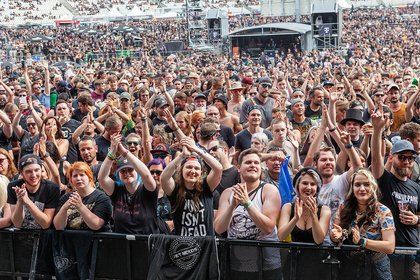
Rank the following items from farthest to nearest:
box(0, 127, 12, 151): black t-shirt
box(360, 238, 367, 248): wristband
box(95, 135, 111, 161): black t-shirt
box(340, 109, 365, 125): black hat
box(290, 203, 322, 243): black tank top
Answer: box(0, 127, 12, 151): black t-shirt → box(95, 135, 111, 161): black t-shirt → box(340, 109, 365, 125): black hat → box(290, 203, 322, 243): black tank top → box(360, 238, 367, 248): wristband

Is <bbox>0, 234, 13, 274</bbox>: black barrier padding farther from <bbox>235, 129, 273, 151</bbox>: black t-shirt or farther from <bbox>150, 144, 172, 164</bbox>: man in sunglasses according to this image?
<bbox>235, 129, 273, 151</bbox>: black t-shirt

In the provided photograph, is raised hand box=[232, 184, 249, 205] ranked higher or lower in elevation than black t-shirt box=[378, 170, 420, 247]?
higher

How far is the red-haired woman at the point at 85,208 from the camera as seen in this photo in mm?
5672

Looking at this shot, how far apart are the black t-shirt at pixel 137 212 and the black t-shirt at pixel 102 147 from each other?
6.44 ft

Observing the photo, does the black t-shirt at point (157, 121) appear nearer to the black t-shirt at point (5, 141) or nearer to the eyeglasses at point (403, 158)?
the black t-shirt at point (5, 141)

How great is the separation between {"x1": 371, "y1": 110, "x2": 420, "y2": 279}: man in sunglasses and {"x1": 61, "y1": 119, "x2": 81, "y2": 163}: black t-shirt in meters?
3.81

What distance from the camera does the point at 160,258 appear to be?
5441 millimetres

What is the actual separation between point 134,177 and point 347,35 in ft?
120

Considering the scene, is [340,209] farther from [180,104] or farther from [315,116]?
[180,104]

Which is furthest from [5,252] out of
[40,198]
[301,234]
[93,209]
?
[301,234]

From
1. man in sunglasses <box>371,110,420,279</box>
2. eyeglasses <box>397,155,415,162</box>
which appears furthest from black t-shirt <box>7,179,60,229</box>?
eyeglasses <box>397,155,415,162</box>

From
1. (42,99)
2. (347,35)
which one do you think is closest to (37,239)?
(42,99)

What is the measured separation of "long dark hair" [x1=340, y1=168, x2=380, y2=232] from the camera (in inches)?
197

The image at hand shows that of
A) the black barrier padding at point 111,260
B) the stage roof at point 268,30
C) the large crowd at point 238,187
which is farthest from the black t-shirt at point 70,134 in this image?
the stage roof at point 268,30
